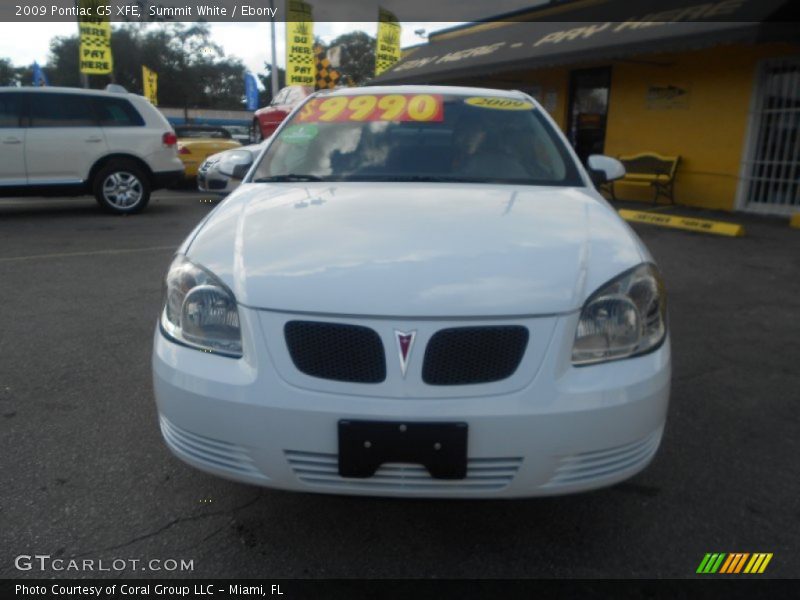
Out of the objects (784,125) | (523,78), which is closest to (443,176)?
(784,125)

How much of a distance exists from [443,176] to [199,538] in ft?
5.88

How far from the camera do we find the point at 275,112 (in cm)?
1617

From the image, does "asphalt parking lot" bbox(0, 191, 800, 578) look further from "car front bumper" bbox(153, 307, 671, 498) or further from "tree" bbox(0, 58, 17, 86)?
"tree" bbox(0, 58, 17, 86)

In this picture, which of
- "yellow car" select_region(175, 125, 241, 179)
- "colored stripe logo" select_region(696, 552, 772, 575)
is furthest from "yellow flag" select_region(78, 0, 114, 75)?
"colored stripe logo" select_region(696, 552, 772, 575)

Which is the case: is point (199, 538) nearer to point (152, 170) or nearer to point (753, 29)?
point (152, 170)

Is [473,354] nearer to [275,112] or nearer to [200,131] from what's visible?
[200,131]

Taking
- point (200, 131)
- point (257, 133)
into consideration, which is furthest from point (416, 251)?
point (257, 133)

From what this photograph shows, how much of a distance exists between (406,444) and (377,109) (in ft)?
6.99

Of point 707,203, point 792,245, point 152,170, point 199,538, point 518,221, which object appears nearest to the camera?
point 199,538

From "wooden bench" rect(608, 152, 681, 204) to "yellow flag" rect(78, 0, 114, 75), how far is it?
1322cm

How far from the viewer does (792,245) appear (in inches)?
295

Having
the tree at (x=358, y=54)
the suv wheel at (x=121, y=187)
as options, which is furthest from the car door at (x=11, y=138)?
the tree at (x=358, y=54)

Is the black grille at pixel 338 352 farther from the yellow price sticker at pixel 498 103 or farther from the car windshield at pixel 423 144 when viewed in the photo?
the yellow price sticker at pixel 498 103

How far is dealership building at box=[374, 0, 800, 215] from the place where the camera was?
30.4 feet
